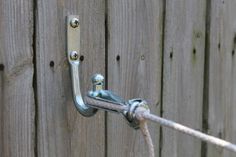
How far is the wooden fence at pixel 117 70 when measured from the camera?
0.89m

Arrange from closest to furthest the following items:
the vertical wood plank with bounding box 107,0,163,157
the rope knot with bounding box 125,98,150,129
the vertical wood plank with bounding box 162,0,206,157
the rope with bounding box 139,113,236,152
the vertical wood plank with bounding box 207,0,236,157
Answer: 1. the rope with bounding box 139,113,236,152
2. the rope knot with bounding box 125,98,150,129
3. the vertical wood plank with bounding box 107,0,163,157
4. the vertical wood plank with bounding box 162,0,206,157
5. the vertical wood plank with bounding box 207,0,236,157

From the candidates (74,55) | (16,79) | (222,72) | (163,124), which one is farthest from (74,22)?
(222,72)

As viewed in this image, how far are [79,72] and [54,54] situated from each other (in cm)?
8

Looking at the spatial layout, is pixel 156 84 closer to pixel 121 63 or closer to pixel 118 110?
pixel 121 63

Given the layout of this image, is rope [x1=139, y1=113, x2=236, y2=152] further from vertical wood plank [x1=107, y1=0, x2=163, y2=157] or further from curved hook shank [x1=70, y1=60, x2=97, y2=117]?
vertical wood plank [x1=107, y1=0, x2=163, y2=157]

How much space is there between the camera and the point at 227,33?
148 cm

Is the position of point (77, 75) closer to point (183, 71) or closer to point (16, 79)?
point (16, 79)

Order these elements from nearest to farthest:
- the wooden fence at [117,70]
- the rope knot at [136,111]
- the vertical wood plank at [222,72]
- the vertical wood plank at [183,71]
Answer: the rope knot at [136,111] → the wooden fence at [117,70] → the vertical wood plank at [183,71] → the vertical wood plank at [222,72]

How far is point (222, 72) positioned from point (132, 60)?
0.45 metres

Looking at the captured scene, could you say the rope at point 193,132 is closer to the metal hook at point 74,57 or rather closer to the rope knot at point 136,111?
the rope knot at point 136,111

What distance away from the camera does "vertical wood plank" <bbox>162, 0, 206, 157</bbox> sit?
4.04 ft

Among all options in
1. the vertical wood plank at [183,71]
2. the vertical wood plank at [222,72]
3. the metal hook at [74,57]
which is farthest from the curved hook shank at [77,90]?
the vertical wood plank at [222,72]

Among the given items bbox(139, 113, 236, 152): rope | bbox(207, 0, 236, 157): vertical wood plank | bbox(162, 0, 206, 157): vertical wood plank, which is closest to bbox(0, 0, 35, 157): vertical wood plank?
bbox(139, 113, 236, 152): rope

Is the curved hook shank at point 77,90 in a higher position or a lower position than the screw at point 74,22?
lower
